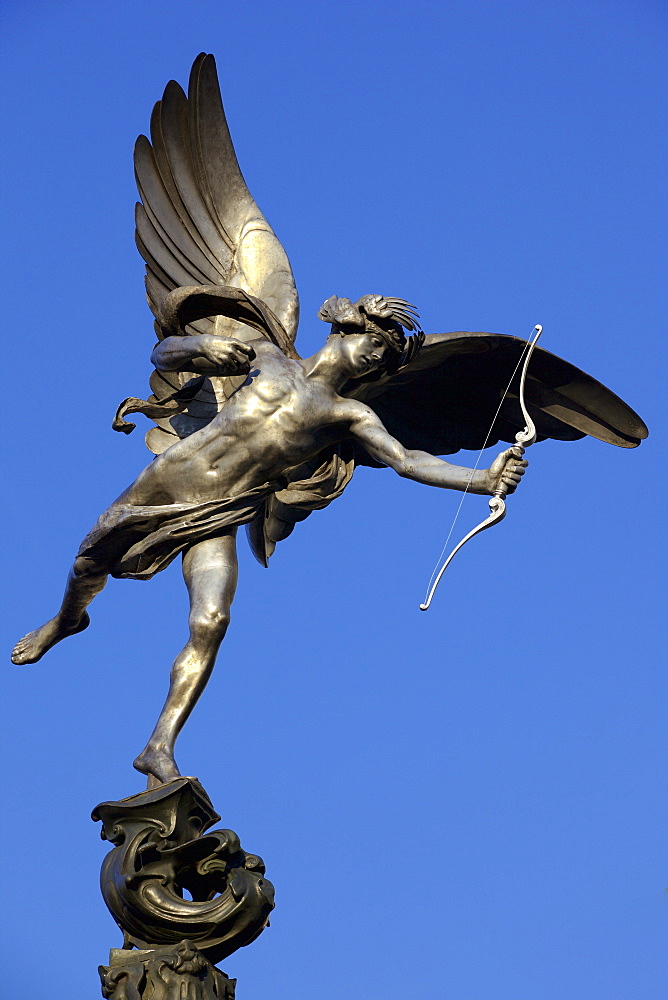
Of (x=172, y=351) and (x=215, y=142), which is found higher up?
(x=215, y=142)

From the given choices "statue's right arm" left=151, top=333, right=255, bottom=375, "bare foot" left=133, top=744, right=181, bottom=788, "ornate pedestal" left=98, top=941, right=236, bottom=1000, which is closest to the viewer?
"ornate pedestal" left=98, top=941, right=236, bottom=1000

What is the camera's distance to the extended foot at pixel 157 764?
10164 mm

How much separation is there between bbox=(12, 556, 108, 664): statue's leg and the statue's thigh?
2.03 ft

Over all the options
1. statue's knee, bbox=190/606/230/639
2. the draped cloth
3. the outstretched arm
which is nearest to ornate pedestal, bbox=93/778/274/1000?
statue's knee, bbox=190/606/230/639

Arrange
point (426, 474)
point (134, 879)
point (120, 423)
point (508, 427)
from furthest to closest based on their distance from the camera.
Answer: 1. point (508, 427)
2. point (120, 423)
3. point (426, 474)
4. point (134, 879)

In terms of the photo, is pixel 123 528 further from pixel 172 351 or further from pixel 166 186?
pixel 166 186

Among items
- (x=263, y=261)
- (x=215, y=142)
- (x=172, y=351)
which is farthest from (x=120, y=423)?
(x=215, y=142)

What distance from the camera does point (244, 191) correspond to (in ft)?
42.4

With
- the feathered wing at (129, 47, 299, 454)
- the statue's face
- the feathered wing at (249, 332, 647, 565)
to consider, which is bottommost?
the statue's face

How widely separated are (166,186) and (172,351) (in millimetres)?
2149

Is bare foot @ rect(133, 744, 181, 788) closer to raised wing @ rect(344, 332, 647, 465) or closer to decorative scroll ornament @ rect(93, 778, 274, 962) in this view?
decorative scroll ornament @ rect(93, 778, 274, 962)

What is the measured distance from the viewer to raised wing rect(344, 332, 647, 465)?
11.9 m

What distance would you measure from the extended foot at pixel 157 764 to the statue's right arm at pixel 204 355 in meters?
2.52

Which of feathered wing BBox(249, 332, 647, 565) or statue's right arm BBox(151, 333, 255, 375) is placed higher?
feathered wing BBox(249, 332, 647, 565)
